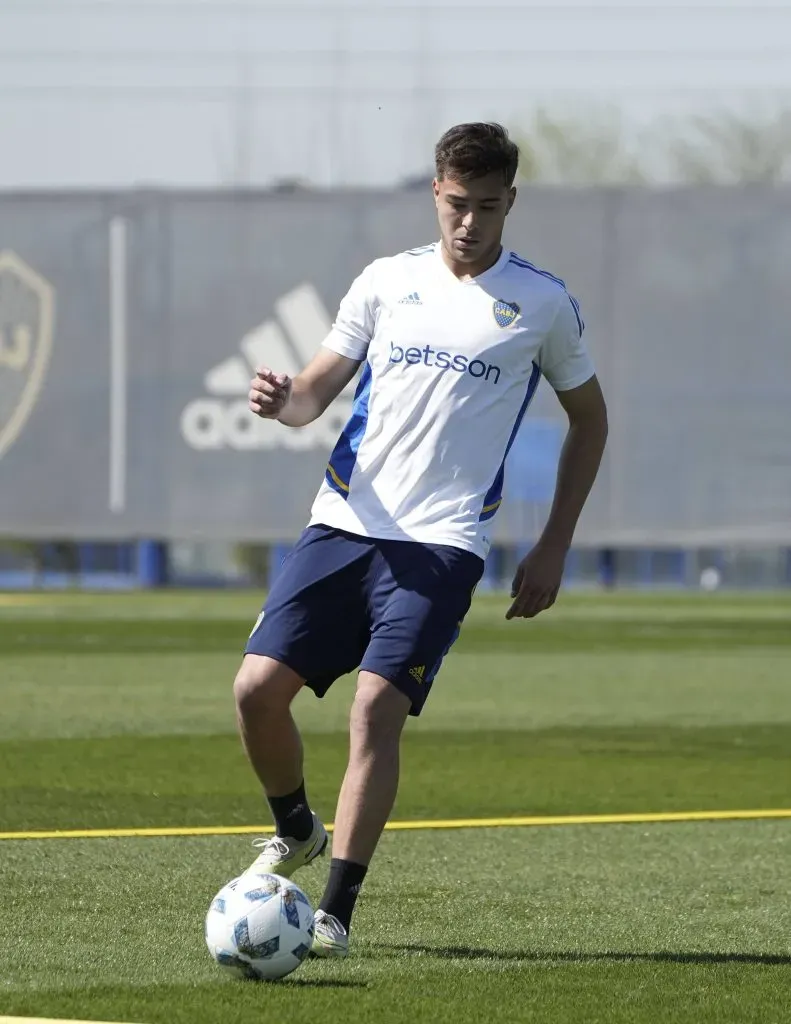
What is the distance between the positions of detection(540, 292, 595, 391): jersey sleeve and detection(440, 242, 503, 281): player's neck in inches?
9.1

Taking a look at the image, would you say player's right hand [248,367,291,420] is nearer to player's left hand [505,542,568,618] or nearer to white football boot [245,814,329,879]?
player's left hand [505,542,568,618]

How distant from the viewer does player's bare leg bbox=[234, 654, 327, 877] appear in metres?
5.78

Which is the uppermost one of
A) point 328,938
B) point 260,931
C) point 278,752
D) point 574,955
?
point 278,752

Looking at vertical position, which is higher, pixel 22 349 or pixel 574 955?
pixel 574 955

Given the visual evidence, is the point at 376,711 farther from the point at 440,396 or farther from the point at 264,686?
the point at 440,396

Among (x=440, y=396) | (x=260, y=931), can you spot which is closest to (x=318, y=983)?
(x=260, y=931)

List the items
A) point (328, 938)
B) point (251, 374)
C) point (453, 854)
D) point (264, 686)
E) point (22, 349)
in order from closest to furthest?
point (328, 938) < point (264, 686) < point (453, 854) < point (251, 374) < point (22, 349)

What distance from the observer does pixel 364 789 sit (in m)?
5.66

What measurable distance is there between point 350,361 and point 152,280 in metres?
24.7

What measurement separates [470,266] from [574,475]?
0.68m

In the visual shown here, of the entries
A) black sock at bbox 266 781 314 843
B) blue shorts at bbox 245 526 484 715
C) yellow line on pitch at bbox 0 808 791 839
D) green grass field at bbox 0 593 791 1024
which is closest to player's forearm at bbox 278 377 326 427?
blue shorts at bbox 245 526 484 715

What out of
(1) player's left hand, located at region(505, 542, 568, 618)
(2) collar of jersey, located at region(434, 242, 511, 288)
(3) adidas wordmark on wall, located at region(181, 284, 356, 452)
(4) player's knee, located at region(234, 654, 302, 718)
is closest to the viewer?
(4) player's knee, located at region(234, 654, 302, 718)

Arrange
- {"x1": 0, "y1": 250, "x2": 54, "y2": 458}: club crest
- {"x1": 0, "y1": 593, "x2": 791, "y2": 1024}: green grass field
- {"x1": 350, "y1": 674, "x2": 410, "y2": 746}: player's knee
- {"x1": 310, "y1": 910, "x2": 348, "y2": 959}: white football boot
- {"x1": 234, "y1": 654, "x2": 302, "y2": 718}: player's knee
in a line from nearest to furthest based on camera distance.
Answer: {"x1": 0, "y1": 593, "x2": 791, "y2": 1024}: green grass field
{"x1": 310, "y1": 910, "x2": 348, "y2": 959}: white football boot
{"x1": 350, "y1": 674, "x2": 410, "y2": 746}: player's knee
{"x1": 234, "y1": 654, "x2": 302, "y2": 718}: player's knee
{"x1": 0, "y1": 250, "x2": 54, "y2": 458}: club crest

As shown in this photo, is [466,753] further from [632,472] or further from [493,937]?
[632,472]
